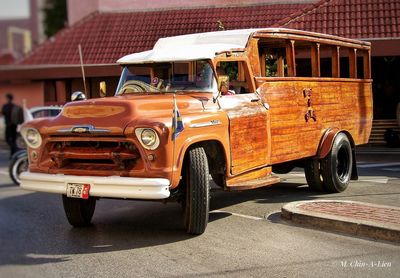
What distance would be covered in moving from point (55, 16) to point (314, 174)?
3344 cm

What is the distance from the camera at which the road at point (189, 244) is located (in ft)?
17.3

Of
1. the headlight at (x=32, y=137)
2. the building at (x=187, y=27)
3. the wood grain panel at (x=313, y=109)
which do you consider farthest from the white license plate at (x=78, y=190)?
Result: the building at (x=187, y=27)

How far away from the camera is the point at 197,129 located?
20.4 feet

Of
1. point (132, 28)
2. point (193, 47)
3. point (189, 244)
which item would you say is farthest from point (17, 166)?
point (132, 28)

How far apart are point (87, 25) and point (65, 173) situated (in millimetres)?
15430

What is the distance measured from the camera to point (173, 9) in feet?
54.7

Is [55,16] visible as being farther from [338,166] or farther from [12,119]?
[338,166]

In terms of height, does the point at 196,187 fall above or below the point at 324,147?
below

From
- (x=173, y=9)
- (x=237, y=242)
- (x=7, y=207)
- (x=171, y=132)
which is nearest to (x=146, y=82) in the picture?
(x=171, y=132)

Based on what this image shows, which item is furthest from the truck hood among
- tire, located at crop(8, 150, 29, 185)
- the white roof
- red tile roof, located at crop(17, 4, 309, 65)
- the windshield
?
red tile roof, located at crop(17, 4, 309, 65)

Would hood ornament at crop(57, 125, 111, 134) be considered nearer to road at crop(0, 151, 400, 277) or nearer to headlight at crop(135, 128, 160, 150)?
headlight at crop(135, 128, 160, 150)

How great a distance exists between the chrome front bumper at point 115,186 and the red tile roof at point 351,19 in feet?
35.9

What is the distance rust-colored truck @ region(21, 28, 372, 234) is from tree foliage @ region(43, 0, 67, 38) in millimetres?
32170

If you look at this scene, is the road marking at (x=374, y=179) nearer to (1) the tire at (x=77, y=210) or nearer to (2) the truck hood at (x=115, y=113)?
(2) the truck hood at (x=115, y=113)
